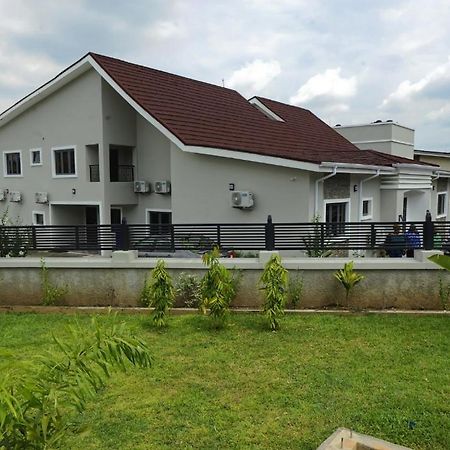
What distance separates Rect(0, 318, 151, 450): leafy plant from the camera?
6.55ft

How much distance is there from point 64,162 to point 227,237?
415 inches

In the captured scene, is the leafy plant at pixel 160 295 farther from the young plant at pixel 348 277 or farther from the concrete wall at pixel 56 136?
the concrete wall at pixel 56 136

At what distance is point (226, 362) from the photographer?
18.8 feet

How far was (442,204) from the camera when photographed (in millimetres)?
19875

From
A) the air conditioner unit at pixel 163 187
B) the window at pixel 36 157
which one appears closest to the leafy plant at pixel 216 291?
the air conditioner unit at pixel 163 187

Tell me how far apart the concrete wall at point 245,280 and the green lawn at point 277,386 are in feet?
1.95

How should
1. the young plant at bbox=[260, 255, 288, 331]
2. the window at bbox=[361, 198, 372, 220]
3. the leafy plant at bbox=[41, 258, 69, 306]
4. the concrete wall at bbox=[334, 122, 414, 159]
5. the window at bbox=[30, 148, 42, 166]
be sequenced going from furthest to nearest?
the concrete wall at bbox=[334, 122, 414, 159] < the window at bbox=[30, 148, 42, 166] < the window at bbox=[361, 198, 372, 220] < the leafy plant at bbox=[41, 258, 69, 306] < the young plant at bbox=[260, 255, 288, 331]

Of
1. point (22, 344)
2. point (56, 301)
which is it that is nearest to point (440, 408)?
point (22, 344)

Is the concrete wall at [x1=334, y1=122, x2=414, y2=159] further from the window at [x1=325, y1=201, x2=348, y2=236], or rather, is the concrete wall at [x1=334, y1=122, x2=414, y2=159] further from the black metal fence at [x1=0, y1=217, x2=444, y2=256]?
the black metal fence at [x1=0, y1=217, x2=444, y2=256]

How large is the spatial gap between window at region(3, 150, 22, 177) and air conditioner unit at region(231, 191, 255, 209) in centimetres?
1097

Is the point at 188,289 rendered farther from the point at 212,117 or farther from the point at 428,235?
the point at 212,117

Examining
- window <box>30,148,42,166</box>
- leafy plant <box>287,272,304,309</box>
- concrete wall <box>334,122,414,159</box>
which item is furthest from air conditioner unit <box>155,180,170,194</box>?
concrete wall <box>334,122,414,159</box>

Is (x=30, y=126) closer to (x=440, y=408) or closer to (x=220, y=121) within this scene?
(x=220, y=121)

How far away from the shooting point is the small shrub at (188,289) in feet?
26.9
